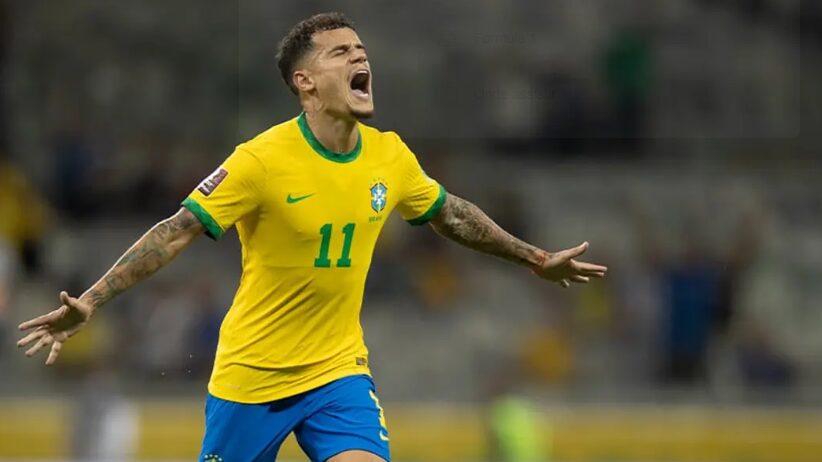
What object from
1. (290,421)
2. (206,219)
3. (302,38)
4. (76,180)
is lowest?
(290,421)

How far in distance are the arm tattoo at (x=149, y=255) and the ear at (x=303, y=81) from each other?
74cm

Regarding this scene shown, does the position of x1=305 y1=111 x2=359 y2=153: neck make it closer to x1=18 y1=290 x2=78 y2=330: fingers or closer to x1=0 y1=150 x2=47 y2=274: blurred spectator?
x1=18 y1=290 x2=78 y2=330: fingers

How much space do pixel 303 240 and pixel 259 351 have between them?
498 millimetres

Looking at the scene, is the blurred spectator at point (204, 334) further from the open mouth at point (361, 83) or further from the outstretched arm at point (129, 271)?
the outstretched arm at point (129, 271)

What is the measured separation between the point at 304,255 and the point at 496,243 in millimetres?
1012

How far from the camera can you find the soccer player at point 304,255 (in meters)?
6.73

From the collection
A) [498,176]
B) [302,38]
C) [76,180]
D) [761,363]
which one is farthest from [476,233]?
[76,180]

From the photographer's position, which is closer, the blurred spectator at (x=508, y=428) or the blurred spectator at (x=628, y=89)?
the blurred spectator at (x=508, y=428)

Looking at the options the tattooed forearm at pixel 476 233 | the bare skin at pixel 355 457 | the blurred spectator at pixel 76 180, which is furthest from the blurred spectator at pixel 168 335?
the bare skin at pixel 355 457

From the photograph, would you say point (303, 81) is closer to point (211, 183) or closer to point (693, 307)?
point (211, 183)

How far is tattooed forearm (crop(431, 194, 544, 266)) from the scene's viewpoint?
292 inches

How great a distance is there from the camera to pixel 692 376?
54.1 feet

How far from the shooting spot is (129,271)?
662 centimetres

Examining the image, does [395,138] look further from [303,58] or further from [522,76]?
[522,76]
